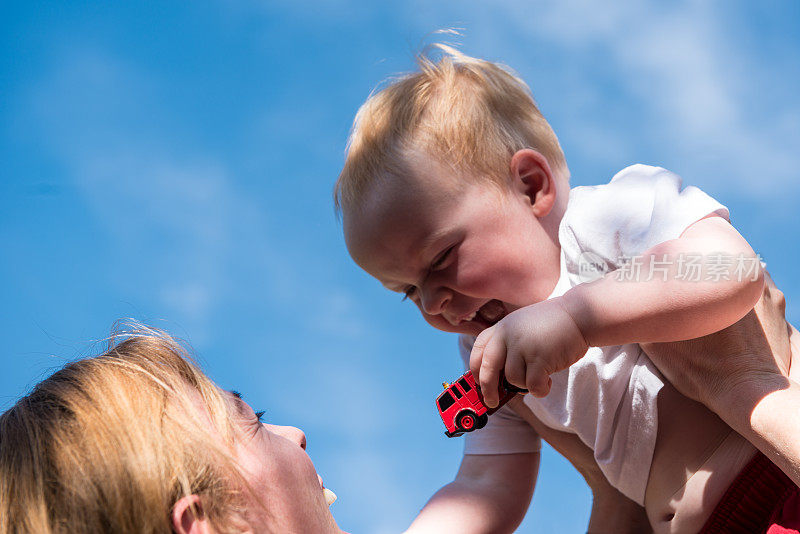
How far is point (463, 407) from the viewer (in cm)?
115

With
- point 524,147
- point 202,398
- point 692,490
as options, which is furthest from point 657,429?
point 202,398

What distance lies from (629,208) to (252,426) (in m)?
0.70

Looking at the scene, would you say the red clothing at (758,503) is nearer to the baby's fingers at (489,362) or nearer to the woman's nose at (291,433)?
the baby's fingers at (489,362)

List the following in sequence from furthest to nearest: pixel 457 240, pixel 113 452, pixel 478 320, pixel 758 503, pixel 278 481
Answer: pixel 478 320, pixel 457 240, pixel 758 503, pixel 278 481, pixel 113 452

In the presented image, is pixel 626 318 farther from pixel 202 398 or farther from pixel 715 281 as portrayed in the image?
pixel 202 398

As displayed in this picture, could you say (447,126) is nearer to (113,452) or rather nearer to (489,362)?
(489,362)

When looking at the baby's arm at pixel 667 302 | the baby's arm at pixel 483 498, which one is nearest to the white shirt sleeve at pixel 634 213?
the baby's arm at pixel 667 302

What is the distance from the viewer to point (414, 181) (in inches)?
53.1

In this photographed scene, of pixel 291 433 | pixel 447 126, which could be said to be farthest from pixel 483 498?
pixel 447 126

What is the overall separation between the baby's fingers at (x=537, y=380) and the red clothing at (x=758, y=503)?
1.18 ft

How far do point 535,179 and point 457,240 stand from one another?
0.22 meters

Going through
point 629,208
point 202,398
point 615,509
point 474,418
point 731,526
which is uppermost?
point 629,208

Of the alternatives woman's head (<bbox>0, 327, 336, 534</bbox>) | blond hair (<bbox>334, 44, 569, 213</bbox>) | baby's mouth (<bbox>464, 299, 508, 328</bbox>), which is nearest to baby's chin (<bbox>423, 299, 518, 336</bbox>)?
baby's mouth (<bbox>464, 299, 508, 328</bbox>)

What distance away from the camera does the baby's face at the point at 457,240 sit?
4.37 ft
